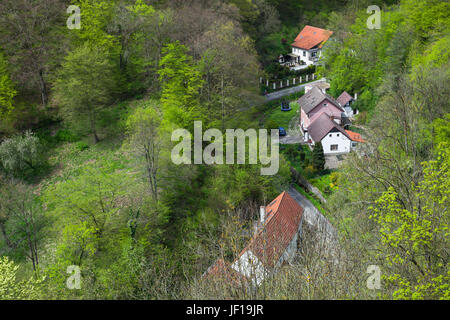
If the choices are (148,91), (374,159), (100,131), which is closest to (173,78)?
(148,91)

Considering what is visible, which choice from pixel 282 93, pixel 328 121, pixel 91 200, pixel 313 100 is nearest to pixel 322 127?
pixel 328 121

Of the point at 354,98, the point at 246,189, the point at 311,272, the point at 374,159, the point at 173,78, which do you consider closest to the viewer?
the point at 311,272

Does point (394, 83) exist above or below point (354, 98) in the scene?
above

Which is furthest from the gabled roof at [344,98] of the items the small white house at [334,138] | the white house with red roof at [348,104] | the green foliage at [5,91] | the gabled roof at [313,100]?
the green foliage at [5,91]

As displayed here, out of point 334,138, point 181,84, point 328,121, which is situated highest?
point 181,84

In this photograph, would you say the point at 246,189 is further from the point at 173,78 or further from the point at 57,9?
the point at 57,9

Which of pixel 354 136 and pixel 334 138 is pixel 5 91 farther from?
pixel 354 136
